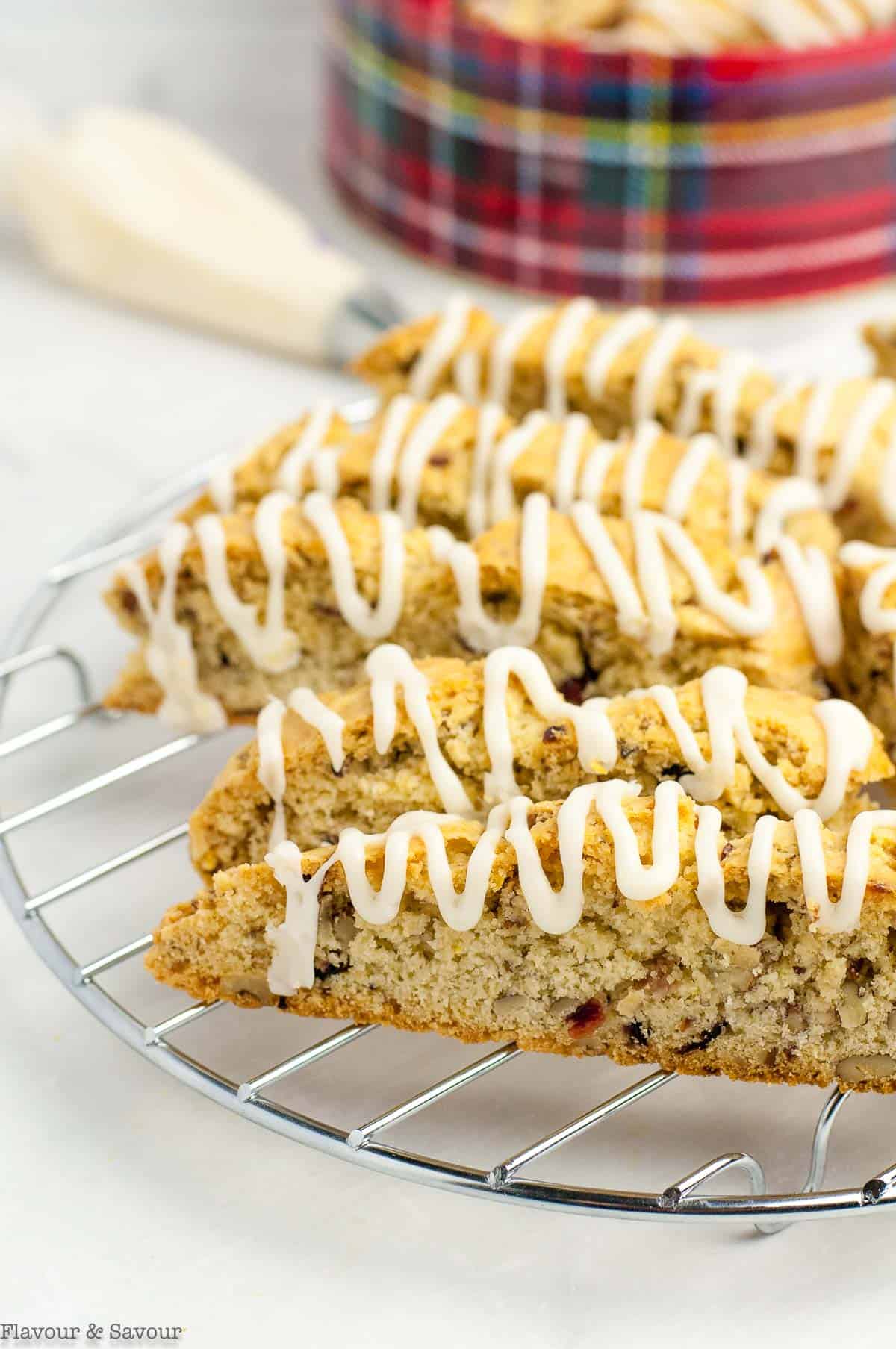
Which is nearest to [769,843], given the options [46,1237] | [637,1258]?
[637,1258]

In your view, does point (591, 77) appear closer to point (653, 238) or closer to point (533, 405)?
point (653, 238)

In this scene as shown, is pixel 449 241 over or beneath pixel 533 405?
over

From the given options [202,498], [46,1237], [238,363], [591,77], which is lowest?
[46,1237]

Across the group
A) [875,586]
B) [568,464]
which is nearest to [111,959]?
[568,464]

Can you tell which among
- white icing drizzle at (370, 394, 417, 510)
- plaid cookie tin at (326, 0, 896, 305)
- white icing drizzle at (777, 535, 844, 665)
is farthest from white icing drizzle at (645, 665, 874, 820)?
plaid cookie tin at (326, 0, 896, 305)

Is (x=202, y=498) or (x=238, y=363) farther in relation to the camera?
(x=238, y=363)

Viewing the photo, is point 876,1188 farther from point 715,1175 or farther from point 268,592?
point 268,592
